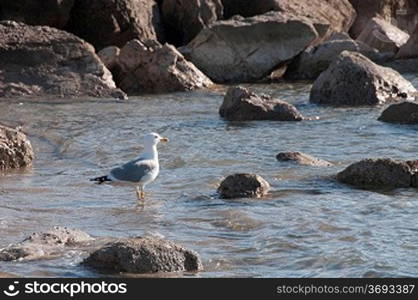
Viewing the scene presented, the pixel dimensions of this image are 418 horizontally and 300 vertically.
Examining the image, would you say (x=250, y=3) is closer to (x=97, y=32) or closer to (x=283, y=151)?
(x=97, y=32)

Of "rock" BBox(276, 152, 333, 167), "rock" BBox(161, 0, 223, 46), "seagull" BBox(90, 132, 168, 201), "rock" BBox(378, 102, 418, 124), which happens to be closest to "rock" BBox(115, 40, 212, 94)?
"rock" BBox(161, 0, 223, 46)

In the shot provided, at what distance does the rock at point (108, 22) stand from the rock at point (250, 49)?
3.72ft

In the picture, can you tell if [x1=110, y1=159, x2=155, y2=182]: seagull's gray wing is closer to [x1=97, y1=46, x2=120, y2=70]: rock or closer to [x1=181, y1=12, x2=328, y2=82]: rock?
[x1=97, y1=46, x2=120, y2=70]: rock

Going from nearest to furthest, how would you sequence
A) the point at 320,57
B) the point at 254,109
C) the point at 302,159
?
the point at 302,159
the point at 254,109
the point at 320,57

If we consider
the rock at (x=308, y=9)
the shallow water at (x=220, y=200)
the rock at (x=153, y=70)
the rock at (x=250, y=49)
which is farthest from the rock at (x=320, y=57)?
the shallow water at (x=220, y=200)

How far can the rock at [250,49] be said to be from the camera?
2005 centimetres

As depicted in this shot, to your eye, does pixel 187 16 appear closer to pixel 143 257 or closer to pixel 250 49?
pixel 250 49

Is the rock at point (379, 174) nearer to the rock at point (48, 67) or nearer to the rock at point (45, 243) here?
the rock at point (45, 243)

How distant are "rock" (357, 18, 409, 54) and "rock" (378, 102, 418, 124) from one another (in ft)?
23.1

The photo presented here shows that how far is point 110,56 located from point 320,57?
12.6 feet

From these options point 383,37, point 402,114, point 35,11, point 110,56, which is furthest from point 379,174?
point 383,37

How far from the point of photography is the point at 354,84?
16.4 meters

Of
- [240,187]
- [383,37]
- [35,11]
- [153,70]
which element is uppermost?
[35,11]

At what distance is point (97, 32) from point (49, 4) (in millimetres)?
1131
